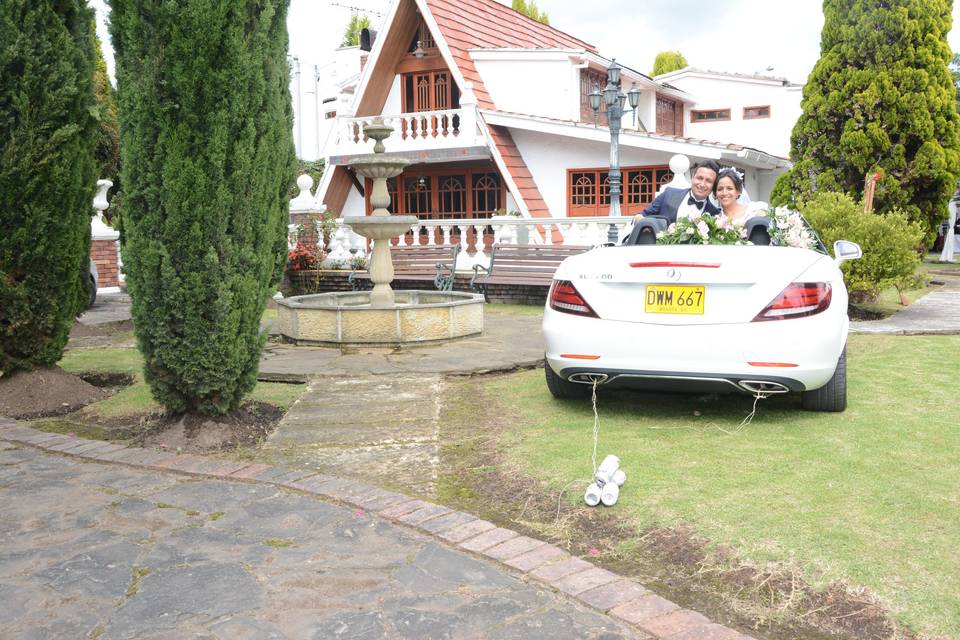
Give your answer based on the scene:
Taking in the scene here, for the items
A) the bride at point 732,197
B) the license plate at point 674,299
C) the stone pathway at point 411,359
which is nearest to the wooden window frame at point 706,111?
the stone pathway at point 411,359

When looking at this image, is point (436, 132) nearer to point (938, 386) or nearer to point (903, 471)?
point (938, 386)

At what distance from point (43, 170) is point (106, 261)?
1151 cm

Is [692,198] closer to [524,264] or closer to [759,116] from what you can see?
[524,264]

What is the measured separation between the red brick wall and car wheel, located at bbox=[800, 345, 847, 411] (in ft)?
48.0

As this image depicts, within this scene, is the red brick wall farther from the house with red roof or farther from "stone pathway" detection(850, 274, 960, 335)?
"stone pathway" detection(850, 274, 960, 335)

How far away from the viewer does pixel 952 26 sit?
17.5 m

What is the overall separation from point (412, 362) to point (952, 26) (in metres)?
14.9

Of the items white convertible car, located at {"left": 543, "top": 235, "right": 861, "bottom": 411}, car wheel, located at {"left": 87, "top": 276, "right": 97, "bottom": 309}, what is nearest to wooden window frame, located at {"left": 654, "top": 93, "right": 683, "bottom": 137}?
car wheel, located at {"left": 87, "top": 276, "right": 97, "bottom": 309}

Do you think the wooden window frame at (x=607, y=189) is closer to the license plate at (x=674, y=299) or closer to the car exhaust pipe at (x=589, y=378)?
the car exhaust pipe at (x=589, y=378)

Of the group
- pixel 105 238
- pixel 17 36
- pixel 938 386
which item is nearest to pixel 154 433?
pixel 17 36

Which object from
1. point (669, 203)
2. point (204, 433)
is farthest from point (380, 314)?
point (204, 433)

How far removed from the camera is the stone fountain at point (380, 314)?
30.6 feet

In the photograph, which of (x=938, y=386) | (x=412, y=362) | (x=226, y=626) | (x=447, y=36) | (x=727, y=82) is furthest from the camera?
(x=727, y=82)

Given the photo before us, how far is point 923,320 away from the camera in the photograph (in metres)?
11.2
